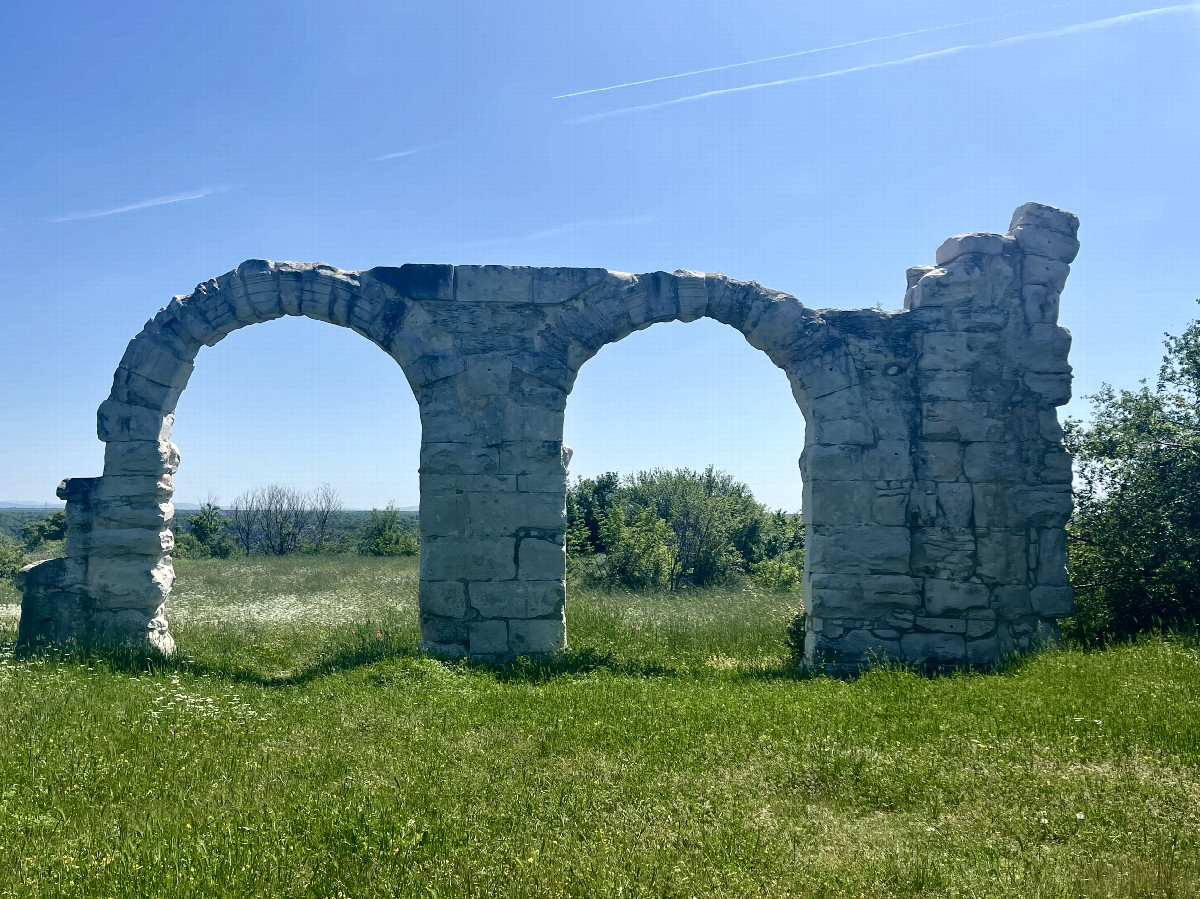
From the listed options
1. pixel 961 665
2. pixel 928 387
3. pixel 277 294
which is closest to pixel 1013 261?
pixel 928 387

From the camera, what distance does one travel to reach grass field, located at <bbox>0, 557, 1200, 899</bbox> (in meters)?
3.32

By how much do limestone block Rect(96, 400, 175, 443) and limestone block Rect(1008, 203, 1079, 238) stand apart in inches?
365

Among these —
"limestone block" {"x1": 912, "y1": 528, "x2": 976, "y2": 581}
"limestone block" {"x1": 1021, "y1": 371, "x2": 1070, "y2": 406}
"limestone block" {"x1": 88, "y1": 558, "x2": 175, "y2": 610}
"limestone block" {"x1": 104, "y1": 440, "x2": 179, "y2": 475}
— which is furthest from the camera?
"limestone block" {"x1": 1021, "y1": 371, "x2": 1070, "y2": 406}

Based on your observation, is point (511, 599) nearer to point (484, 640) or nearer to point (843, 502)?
point (484, 640)

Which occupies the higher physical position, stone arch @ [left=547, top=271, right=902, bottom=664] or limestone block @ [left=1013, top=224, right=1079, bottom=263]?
limestone block @ [left=1013, top=224, right=1079, bottom=263]

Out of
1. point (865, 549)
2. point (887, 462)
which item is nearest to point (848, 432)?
point (887, 462)

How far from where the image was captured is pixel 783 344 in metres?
8.33

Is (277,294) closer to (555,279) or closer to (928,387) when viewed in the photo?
(555,279)

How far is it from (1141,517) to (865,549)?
11.3 ft

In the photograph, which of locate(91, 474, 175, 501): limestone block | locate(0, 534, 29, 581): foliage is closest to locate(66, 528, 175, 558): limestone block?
locate(91, 474, 175, 501): limestone block

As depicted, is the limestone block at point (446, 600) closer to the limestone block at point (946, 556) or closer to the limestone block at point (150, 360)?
the limestone block at point (150, 360)

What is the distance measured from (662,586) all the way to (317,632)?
7541mm

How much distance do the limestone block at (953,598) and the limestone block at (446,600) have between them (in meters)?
4.61

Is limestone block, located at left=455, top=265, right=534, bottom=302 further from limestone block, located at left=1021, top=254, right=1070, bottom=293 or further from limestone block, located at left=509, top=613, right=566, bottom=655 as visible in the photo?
limestone block, located at left=1021, top=254, right=1070, bottom=293
